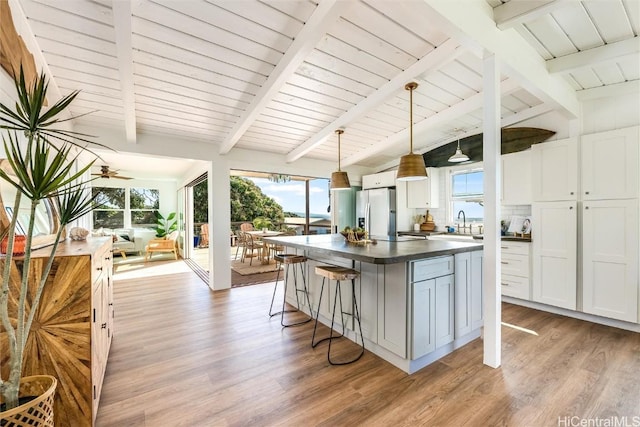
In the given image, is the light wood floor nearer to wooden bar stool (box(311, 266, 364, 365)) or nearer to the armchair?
wooden bar stool (box(311, 266, 364, 365))

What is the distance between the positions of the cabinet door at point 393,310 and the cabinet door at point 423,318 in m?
0.07

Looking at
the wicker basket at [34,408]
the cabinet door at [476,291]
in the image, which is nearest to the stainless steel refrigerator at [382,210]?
the cabinet door at [476,291]

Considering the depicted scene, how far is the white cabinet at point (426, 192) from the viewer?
5.10 m

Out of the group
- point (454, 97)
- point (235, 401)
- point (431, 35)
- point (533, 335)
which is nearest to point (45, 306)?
point (235, 401)

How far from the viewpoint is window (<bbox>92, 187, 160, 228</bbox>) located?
779cm

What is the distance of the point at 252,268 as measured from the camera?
250 inches

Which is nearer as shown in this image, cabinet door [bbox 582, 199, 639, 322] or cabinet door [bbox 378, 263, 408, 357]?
cabinet door [bbox 378, 263, 408, 357]

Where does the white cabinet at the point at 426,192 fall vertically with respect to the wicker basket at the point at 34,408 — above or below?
above

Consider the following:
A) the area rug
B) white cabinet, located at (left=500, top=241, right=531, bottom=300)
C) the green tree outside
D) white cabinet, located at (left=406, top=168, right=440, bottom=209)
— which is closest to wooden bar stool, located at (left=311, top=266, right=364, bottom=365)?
white cabinet, located at (left=500, top=241, right=531, bottom=300)

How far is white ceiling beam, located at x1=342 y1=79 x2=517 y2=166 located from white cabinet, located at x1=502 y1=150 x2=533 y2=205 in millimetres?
1030

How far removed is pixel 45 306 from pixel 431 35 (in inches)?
126

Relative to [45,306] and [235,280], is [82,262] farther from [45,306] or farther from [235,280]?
[235,280]

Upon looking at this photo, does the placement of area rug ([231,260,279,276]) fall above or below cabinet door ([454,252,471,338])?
below

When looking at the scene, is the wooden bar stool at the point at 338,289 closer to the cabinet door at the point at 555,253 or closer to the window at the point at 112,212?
the cabinet door at the point at 555,253
